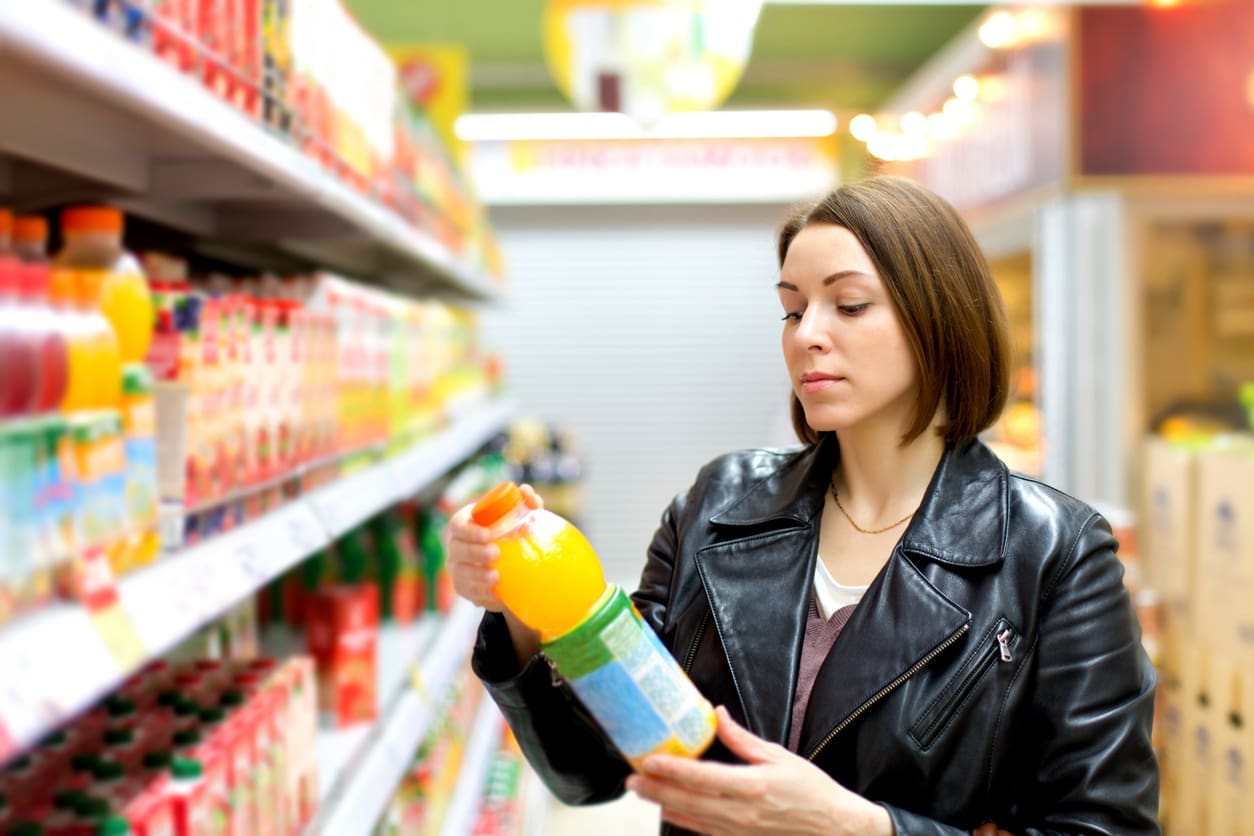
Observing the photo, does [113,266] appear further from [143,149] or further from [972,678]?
[972,678]

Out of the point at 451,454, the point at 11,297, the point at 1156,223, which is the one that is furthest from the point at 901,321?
the point at 1156,223

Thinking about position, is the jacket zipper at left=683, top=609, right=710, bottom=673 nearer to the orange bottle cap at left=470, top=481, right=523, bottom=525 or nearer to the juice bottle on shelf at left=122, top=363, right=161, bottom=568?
the orange bottle cap at left=470, top=481, right=523, bottom=525

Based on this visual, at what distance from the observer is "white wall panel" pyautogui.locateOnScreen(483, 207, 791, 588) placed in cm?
873

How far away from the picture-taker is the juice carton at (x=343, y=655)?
227cm

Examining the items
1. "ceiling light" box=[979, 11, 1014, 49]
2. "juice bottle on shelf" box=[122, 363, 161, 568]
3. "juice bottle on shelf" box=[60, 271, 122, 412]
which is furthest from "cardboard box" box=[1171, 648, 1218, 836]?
"juice bottle on shelf" box=[60, 271, 122, 412]

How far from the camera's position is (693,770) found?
3.90 ft

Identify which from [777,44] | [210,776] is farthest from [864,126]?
[777,44]

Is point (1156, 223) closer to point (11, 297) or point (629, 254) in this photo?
point (11, 297)

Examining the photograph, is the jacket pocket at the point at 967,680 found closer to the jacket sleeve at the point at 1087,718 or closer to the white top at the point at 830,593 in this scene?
the jacket sleeve at the point at 1087,718

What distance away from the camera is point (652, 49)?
12.1ft

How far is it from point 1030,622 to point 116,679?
104cm

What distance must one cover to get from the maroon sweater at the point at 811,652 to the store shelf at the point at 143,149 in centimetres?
92

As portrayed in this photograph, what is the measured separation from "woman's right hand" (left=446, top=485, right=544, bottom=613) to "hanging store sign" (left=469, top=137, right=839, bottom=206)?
7.40 m

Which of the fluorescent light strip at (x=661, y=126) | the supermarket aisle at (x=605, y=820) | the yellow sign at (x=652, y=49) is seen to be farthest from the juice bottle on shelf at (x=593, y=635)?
the fluorescent light strip at (x=661, y=126)
